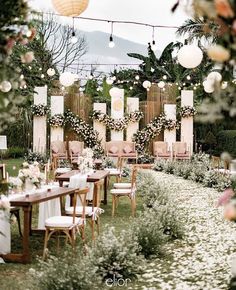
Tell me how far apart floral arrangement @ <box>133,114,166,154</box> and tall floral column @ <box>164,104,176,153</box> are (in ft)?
0.59

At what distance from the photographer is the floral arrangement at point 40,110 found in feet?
62.1

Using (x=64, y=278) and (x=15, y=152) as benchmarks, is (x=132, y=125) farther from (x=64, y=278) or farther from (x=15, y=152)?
(x=64, y=278)

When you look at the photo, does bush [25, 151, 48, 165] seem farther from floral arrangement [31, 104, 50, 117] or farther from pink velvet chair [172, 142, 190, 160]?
pink velvet chair [172, 142, 190, 160]

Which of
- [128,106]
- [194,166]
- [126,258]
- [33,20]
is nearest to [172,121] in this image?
[128,106]

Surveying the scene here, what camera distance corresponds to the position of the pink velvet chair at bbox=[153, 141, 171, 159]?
747 inches

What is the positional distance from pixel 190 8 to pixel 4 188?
127 centimetres

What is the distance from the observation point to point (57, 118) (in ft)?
62.9

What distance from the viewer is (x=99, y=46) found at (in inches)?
1935

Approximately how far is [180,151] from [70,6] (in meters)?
12.8

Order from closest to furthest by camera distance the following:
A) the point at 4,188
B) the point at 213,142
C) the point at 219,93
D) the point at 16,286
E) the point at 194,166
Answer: the point at 219,93, the point at 4,188, the point at 16,286, the point at 194,166, the point at 213,142

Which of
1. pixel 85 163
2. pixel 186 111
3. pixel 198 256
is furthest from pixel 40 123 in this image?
pixel 198 256

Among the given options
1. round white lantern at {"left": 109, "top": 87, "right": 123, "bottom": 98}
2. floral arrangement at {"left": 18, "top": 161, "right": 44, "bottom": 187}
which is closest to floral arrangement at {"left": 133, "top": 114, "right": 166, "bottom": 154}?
round white lantern at {"left": 109, "top": 87, "right": 123, "bottom": 98}

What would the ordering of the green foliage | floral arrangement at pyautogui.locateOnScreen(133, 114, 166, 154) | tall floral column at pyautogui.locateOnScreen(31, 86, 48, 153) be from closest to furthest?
tall floral column at pyautogui.locateOnScreen(31, 86, 48, 153) → floral arrangement at pyautogui.locateOnScreen(133, 114, 166, 154) → the green foliage

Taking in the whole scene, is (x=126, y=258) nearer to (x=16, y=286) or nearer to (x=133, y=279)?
(x=133, y=279)
